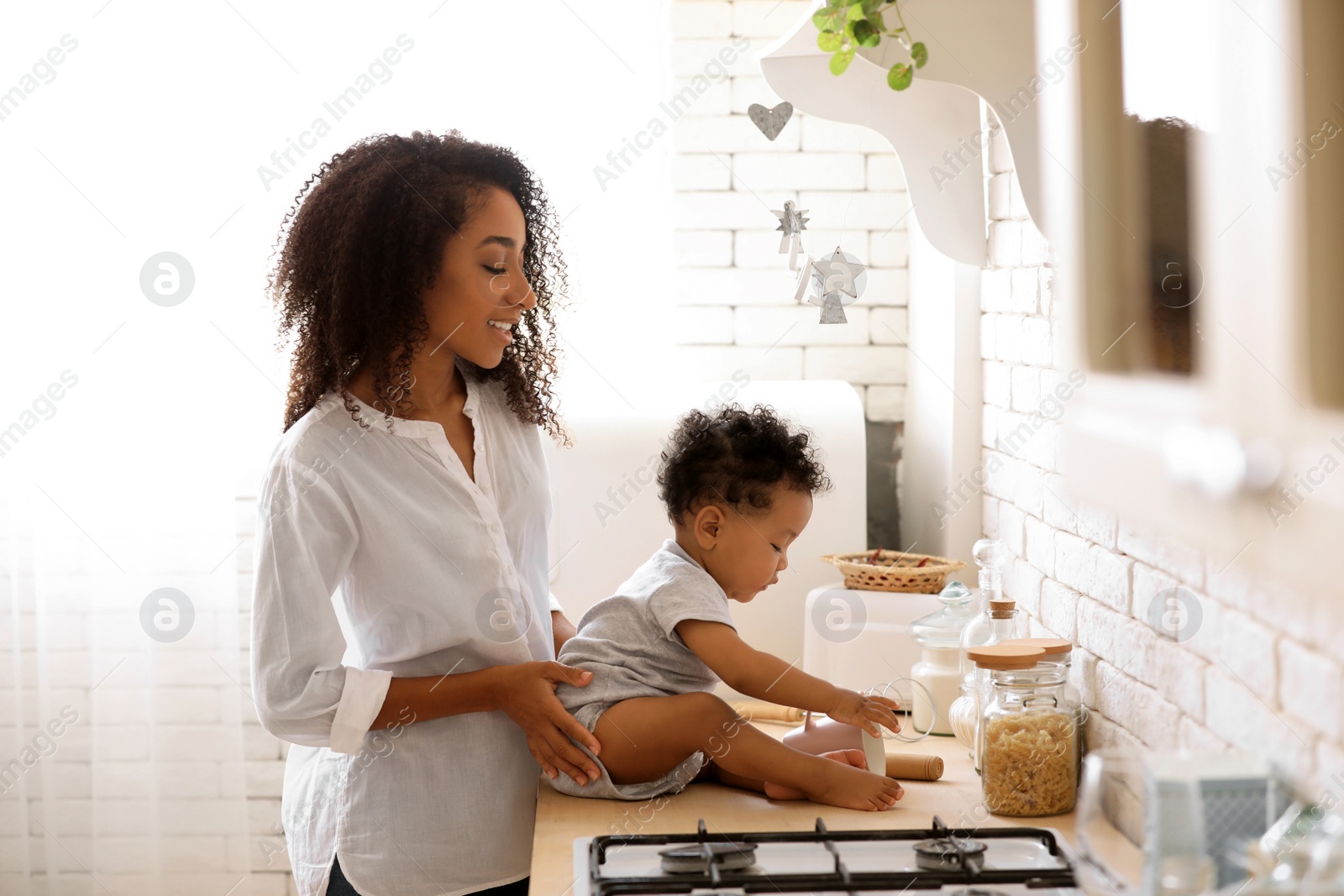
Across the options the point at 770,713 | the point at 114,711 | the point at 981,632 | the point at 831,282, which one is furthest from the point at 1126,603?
the point at 114,711

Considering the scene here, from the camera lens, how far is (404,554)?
1.43 m

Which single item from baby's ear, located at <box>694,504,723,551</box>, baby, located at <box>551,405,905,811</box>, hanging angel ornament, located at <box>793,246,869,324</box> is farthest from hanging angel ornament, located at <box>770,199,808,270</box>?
baby's ear, located at <box>694,504,723,551</box>

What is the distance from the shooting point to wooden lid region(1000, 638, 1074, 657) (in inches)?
55.5

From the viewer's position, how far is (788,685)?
4.69ft

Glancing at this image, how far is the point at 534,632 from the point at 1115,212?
3.39 feet

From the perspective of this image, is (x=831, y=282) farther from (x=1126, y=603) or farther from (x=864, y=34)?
(x=1126, y=603)

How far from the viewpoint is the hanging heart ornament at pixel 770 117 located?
2381mm

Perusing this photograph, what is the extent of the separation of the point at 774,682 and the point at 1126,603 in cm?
42

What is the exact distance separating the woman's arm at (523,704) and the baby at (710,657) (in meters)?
0.03

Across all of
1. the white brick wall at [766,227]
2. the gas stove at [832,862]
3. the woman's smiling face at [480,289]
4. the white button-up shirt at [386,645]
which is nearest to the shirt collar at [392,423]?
the white button-up shirt at [386,645]

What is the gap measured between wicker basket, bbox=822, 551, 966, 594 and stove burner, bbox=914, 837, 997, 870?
732mm

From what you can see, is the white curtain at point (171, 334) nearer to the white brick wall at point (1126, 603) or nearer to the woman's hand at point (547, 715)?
the white brick wall at point (1126, 603)

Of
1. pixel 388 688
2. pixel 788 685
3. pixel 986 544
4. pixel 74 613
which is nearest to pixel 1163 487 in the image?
pixel 788 685

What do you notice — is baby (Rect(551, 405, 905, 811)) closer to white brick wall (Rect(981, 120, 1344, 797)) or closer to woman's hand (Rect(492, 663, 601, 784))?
woman's hand (Rect(492, 663, 601, 784))
